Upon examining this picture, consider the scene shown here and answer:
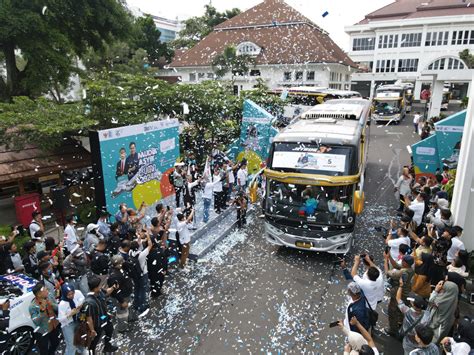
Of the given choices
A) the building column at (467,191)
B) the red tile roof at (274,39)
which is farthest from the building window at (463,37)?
the building column at (467,191)

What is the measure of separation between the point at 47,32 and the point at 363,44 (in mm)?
44858

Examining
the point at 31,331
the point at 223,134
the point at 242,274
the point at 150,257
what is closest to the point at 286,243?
the point at 242,274

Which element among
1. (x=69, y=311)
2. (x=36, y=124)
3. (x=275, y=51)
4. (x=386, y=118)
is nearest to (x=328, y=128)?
(x=69, y=311)

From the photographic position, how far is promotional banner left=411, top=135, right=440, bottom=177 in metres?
12.9

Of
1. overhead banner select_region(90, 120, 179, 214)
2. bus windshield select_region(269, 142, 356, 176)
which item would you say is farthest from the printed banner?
overhead banner select_region(90, 120, 179, 214)

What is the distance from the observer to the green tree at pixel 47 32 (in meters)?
14.8

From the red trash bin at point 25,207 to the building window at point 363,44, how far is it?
50.0 metres

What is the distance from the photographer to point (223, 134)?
1725cm

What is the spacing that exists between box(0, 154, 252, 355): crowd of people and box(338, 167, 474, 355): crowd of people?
3599mm

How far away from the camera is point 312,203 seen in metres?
8.40

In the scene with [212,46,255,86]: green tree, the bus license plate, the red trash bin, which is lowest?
the bus license plate

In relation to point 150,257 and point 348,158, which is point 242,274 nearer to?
point 150,257

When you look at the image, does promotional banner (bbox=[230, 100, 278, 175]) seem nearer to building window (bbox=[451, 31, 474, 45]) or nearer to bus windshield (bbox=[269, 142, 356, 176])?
bus windshield (bbox=[269, 142, 356, 176])

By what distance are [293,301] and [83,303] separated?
417 cm
